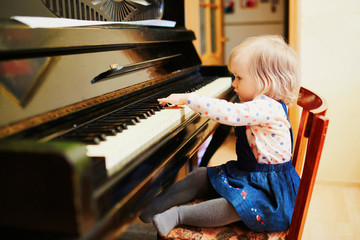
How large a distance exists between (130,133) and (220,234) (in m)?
0.40

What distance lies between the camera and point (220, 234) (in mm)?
1053

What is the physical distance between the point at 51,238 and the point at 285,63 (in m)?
0.89

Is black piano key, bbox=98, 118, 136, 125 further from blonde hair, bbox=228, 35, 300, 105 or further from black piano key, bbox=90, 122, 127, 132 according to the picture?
blonde hair, bbox=228, 35, 300, 105

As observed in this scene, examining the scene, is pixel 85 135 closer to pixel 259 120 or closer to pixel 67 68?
pixel 67 68

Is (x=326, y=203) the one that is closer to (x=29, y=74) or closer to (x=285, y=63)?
(x=285, y=63)

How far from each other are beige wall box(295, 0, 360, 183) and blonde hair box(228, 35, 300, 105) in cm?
123

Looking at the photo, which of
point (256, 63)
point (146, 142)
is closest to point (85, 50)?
point (146, 142)

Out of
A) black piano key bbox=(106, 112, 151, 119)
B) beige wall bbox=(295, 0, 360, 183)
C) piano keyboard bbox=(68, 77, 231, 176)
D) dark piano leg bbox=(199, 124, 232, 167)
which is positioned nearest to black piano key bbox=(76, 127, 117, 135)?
piano keyboard bbox=(68, 77, 231, 176)

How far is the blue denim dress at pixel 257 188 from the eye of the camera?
1.05 m

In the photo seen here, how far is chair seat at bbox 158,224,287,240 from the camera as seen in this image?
1043mm

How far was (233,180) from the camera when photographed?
1.17 m

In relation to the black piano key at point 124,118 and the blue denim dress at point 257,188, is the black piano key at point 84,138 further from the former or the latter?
the blue denim dress at point 257,188

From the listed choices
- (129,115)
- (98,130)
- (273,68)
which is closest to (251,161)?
(273,68)

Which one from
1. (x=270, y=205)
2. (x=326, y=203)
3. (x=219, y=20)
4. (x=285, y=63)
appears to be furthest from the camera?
(x=219, y=20)
